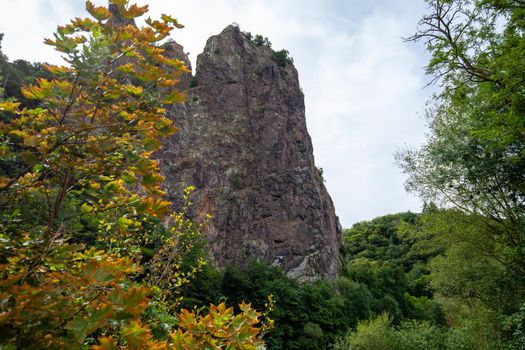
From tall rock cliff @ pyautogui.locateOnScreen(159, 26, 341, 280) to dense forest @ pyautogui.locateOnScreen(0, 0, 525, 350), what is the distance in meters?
12.7

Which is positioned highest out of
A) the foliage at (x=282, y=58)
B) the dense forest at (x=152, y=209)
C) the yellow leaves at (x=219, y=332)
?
the foliage at (x=282, y=58)

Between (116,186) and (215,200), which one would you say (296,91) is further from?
(116,186)

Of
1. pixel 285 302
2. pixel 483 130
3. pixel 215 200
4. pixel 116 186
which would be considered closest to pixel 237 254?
pixel 215 200

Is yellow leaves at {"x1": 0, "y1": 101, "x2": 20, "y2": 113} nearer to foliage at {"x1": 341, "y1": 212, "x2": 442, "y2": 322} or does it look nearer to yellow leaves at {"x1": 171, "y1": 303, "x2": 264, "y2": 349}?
yellow leaves at {"x1": 171, "y1": 303, "x2": 264, "y2": 349}

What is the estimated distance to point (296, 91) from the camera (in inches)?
2249

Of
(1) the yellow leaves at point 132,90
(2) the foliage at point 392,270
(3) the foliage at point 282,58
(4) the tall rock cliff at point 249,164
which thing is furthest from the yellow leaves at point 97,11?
(3) the foliage at point 282,58

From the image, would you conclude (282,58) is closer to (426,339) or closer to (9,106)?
(426,339)

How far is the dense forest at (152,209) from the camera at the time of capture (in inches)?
70.7

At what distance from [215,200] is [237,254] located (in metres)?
7.36

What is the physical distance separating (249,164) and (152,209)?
158 feet

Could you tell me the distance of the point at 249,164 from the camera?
165 feet

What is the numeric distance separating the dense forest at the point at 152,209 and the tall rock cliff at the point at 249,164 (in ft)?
41.5

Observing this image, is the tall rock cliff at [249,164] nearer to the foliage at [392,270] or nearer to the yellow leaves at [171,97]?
the foliage at [392,270]

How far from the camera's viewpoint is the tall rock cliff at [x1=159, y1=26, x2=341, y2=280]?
45.2 meters
